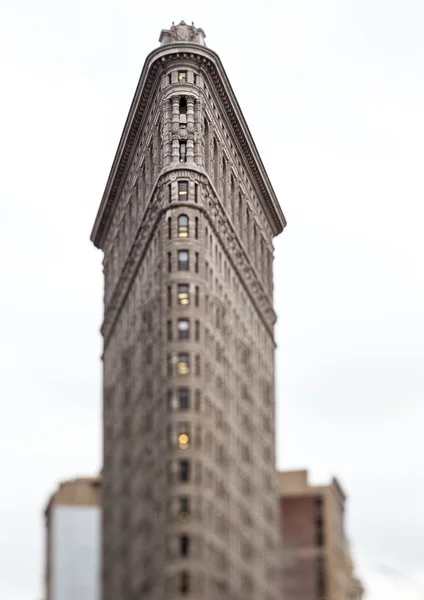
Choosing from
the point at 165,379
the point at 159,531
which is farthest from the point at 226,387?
the point at 159,531

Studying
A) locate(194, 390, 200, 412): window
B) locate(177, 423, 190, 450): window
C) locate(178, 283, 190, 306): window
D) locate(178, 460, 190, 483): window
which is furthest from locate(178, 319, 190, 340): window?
locate(178, 460, 190, 483): window

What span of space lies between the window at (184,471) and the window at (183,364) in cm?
1132

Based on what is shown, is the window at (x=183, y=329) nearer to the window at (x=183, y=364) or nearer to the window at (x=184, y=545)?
the window at (x=183, y=364)

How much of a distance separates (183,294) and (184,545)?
31.9 meters

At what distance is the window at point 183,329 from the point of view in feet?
630

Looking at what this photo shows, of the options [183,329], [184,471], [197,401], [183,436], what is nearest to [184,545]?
[184,471]

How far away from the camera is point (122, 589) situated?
190250 millimetres

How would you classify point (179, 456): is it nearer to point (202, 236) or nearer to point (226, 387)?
point (226, 387)

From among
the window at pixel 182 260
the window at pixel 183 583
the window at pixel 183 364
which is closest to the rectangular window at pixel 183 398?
the window at pixel 183 364

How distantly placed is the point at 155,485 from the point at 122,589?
1364cm

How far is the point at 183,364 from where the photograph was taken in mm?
190250

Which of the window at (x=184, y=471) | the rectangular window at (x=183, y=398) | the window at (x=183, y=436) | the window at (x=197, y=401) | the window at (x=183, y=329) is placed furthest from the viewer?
the window at (x=183, y=329)

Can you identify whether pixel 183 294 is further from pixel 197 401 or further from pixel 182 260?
pixel 197 401

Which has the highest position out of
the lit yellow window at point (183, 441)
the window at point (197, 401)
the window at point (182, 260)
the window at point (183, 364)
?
the window at point (182, 260)
